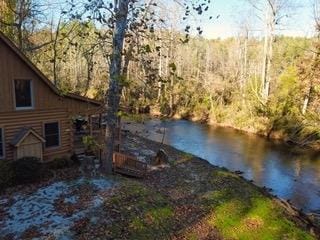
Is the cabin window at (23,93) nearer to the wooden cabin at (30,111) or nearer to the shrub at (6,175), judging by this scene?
the wooden cabin at (30,111)

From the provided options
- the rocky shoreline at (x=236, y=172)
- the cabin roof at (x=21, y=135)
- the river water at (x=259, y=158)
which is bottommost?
the river water at (x=259, y=158)

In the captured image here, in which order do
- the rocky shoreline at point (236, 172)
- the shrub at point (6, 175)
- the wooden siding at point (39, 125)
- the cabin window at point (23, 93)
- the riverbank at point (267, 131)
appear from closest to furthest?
the shrub at point (6, 175)
the rocky shoreline at point (236, 172)
the wooden siding at point (39, 125)
the cabin window at point (23, 93)
the riverbank at point (267, 131)

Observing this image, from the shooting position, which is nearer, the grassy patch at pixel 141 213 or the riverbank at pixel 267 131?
the grassy patch at pixel 141 213

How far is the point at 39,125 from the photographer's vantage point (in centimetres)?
1925

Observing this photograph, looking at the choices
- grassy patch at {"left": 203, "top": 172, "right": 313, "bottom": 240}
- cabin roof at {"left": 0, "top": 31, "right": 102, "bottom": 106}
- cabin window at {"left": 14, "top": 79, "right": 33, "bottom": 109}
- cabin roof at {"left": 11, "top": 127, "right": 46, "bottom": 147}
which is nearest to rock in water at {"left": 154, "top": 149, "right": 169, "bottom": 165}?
cabin roof at {"left": 0, "top": 31, "right": 102, "bottom": 106}

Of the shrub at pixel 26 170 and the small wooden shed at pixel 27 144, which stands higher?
the small wooden shed at pixel 27 144

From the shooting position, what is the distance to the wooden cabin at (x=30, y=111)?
57.8 ft

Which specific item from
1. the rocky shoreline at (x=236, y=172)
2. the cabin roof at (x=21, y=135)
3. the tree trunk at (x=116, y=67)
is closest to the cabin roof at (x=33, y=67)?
the cabin roof at (x=21, y=135)

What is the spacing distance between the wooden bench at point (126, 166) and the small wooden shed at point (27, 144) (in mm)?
3934

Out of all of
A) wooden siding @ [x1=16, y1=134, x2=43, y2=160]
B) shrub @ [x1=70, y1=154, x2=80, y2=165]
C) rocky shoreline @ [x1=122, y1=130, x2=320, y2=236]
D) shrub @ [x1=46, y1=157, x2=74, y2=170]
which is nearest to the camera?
→ rocky shoreline @ [x1=122, y1=130, x2=320, y2=236]

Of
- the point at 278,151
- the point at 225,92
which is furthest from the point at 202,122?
the point at 278,151

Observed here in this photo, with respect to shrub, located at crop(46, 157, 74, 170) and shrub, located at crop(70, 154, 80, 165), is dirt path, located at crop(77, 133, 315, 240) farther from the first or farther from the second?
shrub, located at crop(46, 157, 74, 170)

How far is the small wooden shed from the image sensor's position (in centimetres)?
1789

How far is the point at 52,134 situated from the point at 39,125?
1.08 m
